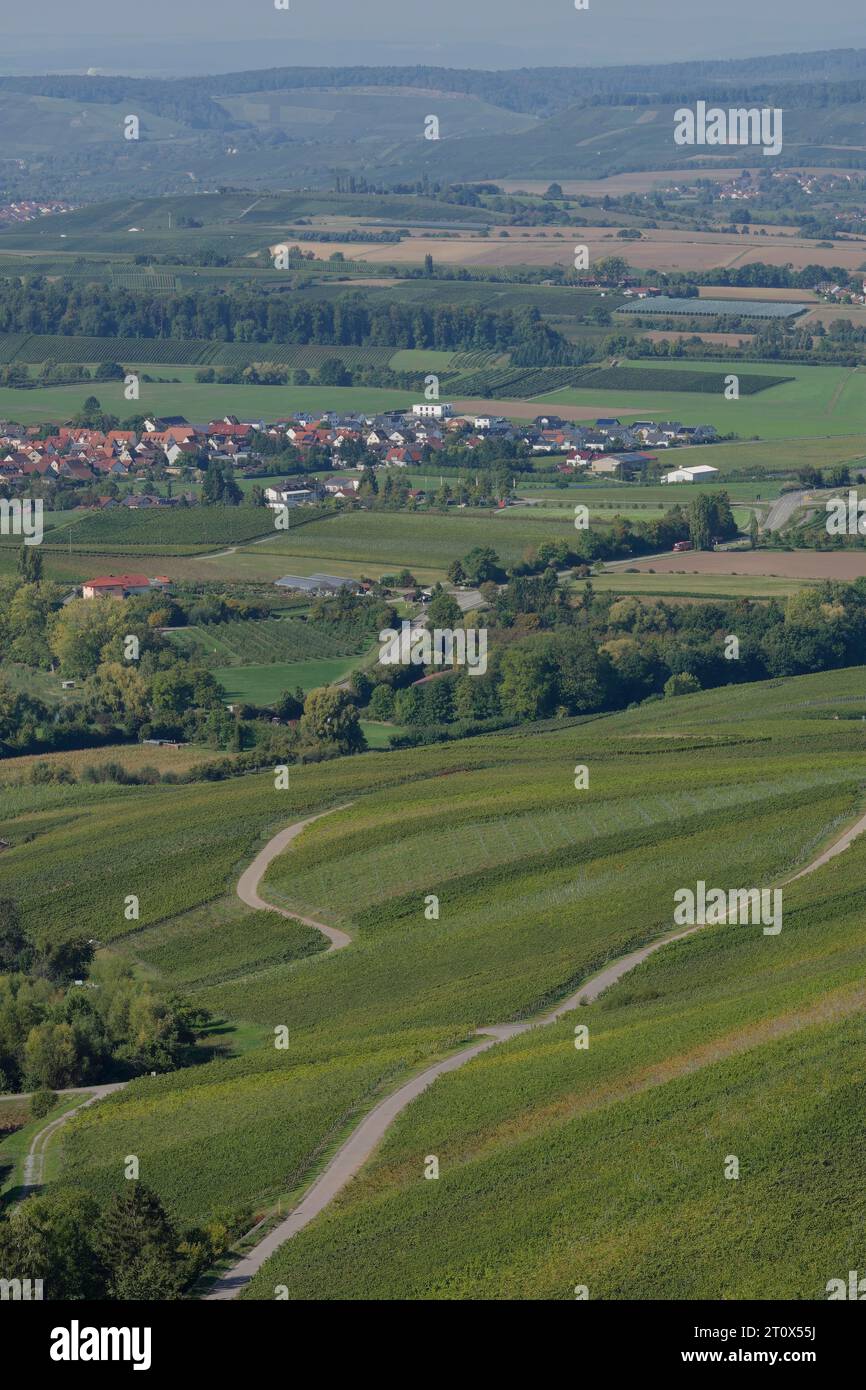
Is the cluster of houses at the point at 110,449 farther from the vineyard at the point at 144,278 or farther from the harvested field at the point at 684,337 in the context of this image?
the vineyard at the point at 144,278

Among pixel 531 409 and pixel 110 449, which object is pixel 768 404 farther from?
pixel 110 449

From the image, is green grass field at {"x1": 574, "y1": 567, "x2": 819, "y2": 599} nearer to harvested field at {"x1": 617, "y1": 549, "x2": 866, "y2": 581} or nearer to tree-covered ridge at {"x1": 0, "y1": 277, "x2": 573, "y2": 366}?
harvested field at {"x1": 617, "y1": 549, "x2": 866, "y2": 581}

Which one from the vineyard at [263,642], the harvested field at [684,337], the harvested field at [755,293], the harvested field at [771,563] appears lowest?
the vineyard at [263,642]

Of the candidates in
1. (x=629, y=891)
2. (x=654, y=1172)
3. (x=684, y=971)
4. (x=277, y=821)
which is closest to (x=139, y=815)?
(x=277, y=821)

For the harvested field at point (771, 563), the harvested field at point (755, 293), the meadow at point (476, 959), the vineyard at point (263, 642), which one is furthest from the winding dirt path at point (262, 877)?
the harvested field at point (755, 293)

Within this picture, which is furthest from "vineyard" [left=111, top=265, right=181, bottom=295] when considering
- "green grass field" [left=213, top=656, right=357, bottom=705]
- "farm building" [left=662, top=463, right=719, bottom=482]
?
"green grass field" [left=213, top=656, right=357, bottom=705]

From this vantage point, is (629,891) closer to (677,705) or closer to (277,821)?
(277,821)

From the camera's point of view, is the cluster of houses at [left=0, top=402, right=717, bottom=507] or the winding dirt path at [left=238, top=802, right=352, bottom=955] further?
the cluster of houses at [left=0, top=402, right=717, bottom=507]
